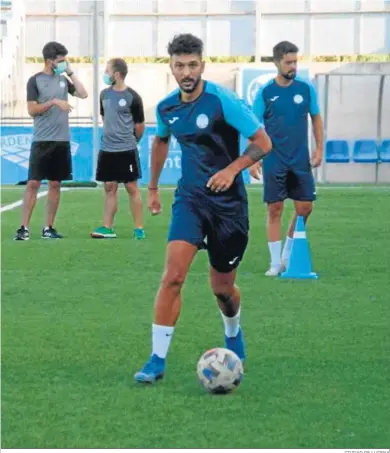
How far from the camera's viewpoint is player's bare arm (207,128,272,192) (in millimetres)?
7449

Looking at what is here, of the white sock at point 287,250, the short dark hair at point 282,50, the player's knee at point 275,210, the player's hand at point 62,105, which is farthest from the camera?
the player's hand at point 62,105

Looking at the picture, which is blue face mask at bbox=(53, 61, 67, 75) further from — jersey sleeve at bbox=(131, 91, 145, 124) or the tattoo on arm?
the tattoo on arm

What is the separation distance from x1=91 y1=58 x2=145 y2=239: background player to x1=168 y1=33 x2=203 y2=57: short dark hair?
8.91 m

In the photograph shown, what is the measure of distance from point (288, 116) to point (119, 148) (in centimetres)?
465

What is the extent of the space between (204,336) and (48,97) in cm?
753

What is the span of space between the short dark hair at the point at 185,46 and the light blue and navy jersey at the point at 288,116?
4843 millimetres

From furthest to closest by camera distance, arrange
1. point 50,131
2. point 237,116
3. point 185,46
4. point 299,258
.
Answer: point 50,131
point 299,258
point 237,116
point 185,46

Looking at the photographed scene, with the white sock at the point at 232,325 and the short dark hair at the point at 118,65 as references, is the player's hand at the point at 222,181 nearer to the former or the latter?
the white sock at the point at 232,325

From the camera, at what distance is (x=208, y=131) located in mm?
7570

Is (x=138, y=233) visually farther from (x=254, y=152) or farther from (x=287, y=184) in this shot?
(x=254, y=152)

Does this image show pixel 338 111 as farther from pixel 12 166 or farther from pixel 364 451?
pixel 364 451

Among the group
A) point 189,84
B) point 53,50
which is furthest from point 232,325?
point 53,50

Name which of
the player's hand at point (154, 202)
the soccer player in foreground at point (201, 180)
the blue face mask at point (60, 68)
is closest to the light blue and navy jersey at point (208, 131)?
the soccer player in foreground at point (201, 180)

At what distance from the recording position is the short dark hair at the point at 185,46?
7.41m
